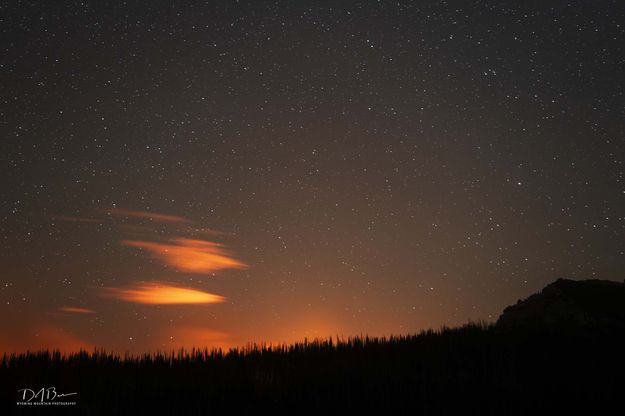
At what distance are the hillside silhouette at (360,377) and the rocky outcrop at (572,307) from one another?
2.45 feet

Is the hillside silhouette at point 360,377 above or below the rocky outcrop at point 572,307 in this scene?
below

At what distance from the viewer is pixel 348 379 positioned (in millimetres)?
8211

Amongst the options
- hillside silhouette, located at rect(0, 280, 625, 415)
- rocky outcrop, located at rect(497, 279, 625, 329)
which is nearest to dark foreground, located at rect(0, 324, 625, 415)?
hillside silhouette, located at rect(0, 280, 625, 415)

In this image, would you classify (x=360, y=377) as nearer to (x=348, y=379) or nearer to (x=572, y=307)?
(x=348, y=379)

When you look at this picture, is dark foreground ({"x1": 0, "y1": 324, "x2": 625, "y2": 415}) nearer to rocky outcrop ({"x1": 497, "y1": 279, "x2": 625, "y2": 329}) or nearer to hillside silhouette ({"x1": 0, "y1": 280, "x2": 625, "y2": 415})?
hillside silhouette ({"x1": 0, "y1": 280, "x2": 625, "y2": 415})

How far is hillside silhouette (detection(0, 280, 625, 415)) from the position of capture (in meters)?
7.23

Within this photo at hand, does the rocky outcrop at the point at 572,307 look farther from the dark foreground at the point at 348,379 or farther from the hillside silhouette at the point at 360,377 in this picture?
the dark foreground at the point at 348,379

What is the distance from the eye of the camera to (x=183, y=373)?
8836mm

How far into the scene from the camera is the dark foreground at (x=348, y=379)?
23.6 ft

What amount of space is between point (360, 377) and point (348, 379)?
291mm

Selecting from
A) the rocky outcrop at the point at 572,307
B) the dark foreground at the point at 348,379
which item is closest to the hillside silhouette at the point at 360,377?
the dark foreground at the point at 348,379

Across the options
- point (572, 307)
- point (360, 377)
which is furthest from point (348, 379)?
point (572, 307)

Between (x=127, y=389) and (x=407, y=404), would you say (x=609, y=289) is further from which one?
(x=127, y=389)

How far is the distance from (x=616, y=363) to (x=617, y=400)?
8.12 feet
